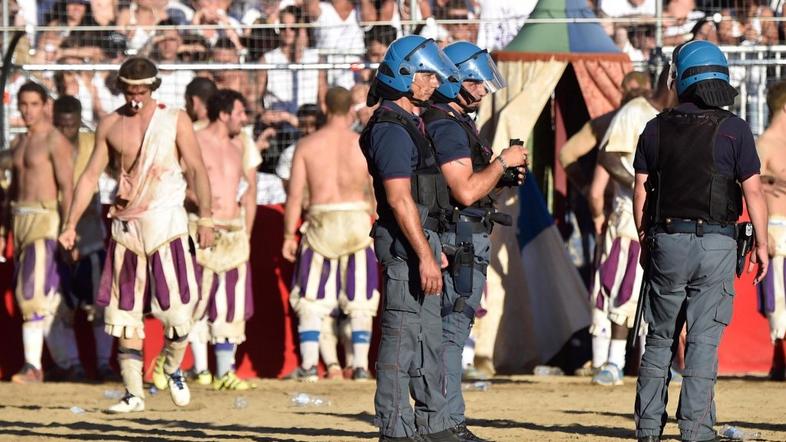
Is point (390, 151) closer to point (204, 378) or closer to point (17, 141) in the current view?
point (204, 378)

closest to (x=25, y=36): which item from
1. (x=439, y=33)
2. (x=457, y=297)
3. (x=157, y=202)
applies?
Answer: (x=439, y=33)

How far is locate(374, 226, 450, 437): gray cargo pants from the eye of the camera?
7.41 metres

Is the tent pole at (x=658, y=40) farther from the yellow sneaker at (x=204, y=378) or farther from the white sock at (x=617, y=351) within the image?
the yellow sneaker at (x=204, y=378)

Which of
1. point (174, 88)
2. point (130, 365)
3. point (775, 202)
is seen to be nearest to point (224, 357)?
point (130, 365)

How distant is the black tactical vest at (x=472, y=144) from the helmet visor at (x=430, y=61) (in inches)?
7.3

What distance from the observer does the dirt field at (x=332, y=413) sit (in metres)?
9.20

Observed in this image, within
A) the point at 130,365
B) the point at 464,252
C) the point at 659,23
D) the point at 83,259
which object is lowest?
the point at 130,365

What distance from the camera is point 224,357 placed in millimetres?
12469

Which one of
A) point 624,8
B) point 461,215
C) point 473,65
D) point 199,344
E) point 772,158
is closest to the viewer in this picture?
point 461,215

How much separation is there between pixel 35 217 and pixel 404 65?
6.09 meters

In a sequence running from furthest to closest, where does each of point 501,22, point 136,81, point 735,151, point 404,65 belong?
point 501,22, point 136,81, point 404,65, point 735,151

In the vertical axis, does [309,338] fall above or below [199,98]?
below

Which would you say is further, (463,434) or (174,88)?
(174,88)

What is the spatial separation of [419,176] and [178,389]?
10.8ft
